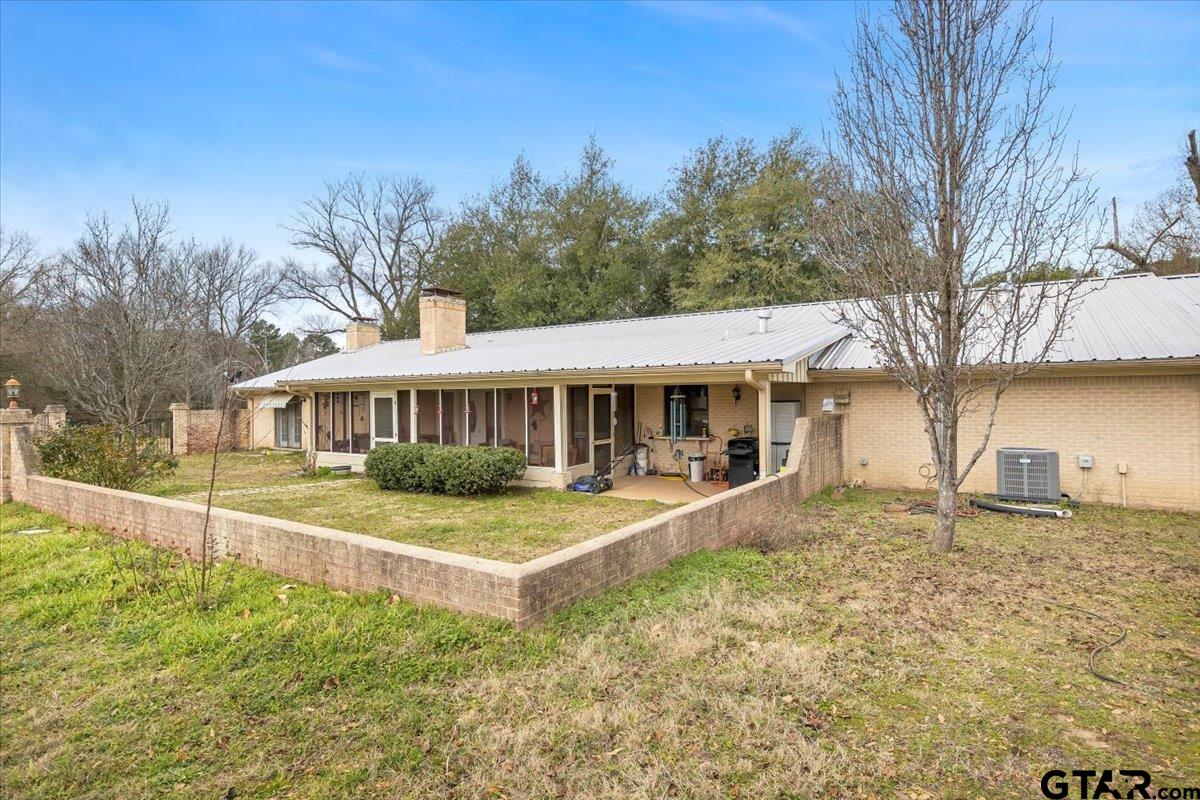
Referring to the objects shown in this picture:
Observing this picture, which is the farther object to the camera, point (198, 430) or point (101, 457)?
point (198, 430)

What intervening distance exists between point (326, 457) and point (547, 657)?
13.5m

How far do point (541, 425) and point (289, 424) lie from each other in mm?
13640

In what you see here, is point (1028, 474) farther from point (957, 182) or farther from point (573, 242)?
point (573, 242)

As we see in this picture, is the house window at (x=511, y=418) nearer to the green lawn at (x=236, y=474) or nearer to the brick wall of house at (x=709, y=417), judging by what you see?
the brick wall of house at (x=709, y=417)

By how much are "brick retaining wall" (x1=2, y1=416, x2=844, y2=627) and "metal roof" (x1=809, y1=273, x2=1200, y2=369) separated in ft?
14.2

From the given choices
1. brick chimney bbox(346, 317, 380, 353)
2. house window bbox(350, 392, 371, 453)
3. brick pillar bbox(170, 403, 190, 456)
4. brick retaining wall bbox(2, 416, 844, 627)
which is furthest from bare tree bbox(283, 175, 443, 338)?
brick retaining wall bbox(2, 416, 844, 627)

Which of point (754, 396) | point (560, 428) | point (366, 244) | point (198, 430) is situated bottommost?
point (198, 430)

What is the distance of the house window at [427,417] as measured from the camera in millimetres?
13297

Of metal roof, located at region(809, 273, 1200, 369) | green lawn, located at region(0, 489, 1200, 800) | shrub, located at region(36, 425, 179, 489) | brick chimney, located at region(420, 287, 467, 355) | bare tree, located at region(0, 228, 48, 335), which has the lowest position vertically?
green lawn, located at region(0, 489, 1200, 800)

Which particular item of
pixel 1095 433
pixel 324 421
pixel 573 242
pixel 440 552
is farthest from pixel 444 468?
pixel 573 242

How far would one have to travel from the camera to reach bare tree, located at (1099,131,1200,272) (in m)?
18.4

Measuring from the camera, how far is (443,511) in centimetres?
943

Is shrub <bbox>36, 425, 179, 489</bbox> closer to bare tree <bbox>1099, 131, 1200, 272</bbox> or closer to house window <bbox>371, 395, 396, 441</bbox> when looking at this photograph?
house window <bbox>371, 395, 396, 441</bbox>

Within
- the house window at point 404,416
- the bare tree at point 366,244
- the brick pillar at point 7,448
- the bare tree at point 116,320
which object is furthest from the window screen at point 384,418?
the bare tree at point 366,244
